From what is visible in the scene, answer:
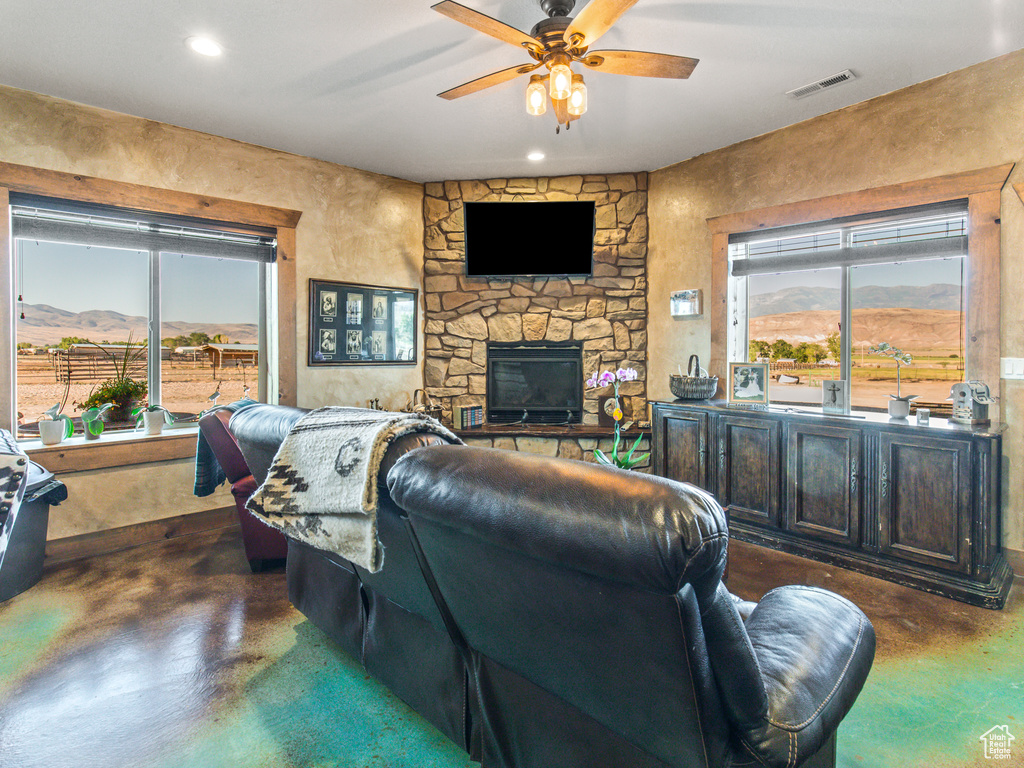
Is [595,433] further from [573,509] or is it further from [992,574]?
[573,509]

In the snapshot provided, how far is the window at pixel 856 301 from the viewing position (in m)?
3.13

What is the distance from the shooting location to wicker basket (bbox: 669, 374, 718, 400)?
376 centimetres

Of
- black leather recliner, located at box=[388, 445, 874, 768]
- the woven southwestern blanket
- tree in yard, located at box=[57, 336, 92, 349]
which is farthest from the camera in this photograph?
tree in yard, located at box=[57, 336, 92, 349]

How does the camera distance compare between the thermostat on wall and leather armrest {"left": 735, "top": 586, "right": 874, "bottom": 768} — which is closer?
leather armrest {"left": 735, "top": 586, "right": 874, "bottom": 768}

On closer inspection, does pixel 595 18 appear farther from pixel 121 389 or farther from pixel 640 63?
pixel 121 389

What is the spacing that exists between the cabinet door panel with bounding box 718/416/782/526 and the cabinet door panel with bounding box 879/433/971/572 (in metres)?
0.57

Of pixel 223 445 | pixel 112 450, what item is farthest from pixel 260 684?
pixel 112 450

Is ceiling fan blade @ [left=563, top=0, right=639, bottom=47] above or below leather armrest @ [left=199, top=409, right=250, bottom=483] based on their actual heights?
above

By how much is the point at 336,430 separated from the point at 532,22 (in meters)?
2.15

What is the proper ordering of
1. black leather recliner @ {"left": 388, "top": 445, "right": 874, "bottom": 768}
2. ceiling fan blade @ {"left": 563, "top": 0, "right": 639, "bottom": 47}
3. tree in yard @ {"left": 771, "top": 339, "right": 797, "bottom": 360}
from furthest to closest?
tree in yard @ {"left": 771, "top": 339, "right": 797, "bottom": 360}, ceiling fan blade @ {"left": 563, "top": 0, "right": 639, "bottom": 47}, black leather recliner @ {"left": 388, "top": 445, "right": 874, "bottom": 768}

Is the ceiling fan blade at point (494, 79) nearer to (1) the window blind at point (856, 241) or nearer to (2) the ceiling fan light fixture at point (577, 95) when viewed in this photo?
(2) the ceiling fan light fixture at point (577, 95)

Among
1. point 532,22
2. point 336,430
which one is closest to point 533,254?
point 532,22

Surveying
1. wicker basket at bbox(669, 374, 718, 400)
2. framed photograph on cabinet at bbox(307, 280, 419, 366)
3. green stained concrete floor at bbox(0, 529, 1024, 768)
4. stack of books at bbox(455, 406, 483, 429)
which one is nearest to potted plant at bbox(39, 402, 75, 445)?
green stained concrete floor at bbox(0, 529, 1024, 768)

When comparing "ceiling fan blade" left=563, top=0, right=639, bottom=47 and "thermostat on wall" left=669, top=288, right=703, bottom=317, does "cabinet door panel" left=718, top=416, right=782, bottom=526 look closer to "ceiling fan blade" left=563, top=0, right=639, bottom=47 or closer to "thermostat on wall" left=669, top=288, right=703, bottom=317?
"thermostat on wall" left=669, top=288, right=703, bottom=317
